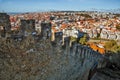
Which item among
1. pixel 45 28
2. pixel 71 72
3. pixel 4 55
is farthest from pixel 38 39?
pixel 71 72

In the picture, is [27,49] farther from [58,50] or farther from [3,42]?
[58,50]

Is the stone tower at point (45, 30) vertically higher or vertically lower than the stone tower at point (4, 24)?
lower

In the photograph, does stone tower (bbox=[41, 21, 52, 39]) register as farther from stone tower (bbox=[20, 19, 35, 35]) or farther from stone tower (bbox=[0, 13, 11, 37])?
stone tower (bbox=[0, 13, 11, 37])

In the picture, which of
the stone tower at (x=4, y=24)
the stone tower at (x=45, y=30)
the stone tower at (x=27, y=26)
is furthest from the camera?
the stone tower at (x=45, y=30)

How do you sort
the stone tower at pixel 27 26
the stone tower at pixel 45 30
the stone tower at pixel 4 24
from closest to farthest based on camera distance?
the stone tower at pixel 4 24 < the stone tower at pixel 27 26 < the stone tower at pixel 45 30

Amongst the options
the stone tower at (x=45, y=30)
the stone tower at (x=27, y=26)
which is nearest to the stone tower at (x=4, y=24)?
the stone tower at (x=27, y=26)

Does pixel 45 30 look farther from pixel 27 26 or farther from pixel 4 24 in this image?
pixel 4 24

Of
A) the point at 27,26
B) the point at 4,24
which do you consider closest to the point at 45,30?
the point at 27,26

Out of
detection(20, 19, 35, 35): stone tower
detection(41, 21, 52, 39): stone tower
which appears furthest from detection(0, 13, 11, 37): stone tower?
detection(41, 21, 52, 39): stone tower

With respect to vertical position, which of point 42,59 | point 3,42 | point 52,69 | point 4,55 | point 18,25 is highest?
point 18,25

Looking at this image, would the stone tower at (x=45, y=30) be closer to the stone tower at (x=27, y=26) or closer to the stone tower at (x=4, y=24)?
the stone tower at (x=27, y=26)

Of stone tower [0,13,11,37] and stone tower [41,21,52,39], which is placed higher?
stone tower [0,13,11,37]
